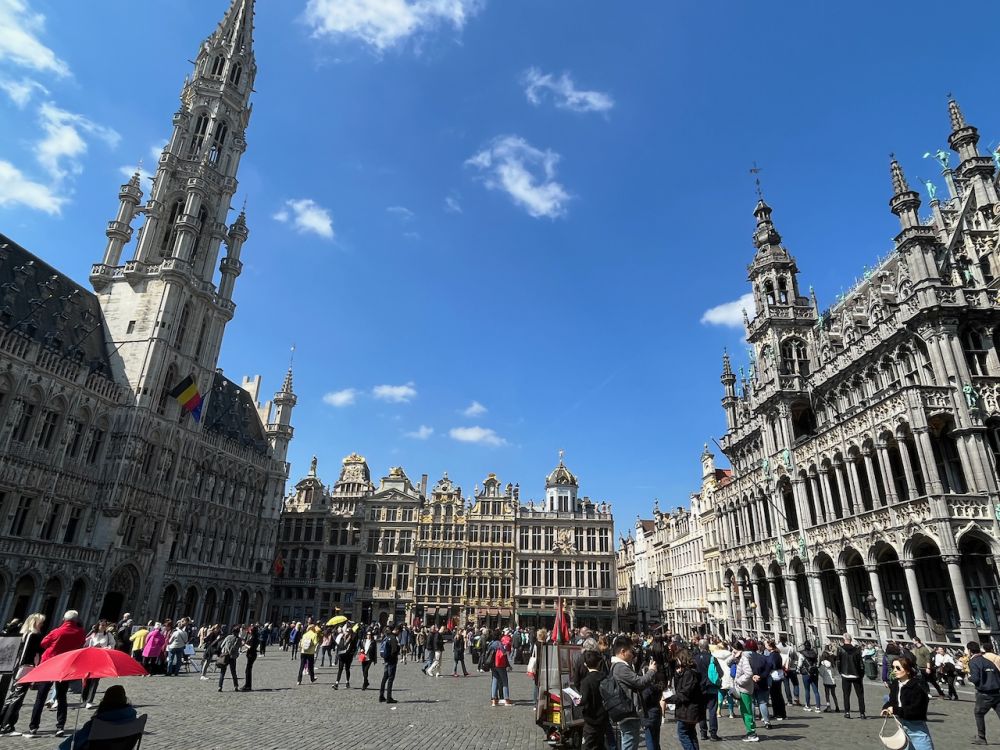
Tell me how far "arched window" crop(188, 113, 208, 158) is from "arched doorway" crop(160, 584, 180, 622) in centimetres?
3901

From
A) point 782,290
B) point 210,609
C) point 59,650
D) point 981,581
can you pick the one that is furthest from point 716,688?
point 210,609

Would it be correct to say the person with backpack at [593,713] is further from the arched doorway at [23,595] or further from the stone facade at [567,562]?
the stone facade at [567,562]

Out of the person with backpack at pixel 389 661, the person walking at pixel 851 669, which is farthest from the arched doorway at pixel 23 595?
the person walking at pixel 851 669

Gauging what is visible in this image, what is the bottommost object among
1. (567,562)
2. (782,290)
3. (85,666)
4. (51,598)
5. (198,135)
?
(85,666)

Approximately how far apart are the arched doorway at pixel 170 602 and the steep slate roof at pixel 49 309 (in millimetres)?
17662

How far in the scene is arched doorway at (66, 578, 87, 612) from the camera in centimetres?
3744

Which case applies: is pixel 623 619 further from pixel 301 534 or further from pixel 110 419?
pixel 110 419

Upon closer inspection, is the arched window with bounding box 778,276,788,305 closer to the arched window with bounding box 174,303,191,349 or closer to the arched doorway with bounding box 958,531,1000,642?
the arched doorway with bounding box 958,531,1000,642

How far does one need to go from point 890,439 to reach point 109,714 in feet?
105

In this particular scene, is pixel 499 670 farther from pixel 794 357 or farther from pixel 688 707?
pixel 794 357

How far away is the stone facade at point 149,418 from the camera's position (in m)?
35.8

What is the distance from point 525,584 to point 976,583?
1710 inches

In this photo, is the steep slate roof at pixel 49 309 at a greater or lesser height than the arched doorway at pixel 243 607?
greater

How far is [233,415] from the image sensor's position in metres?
62.0
